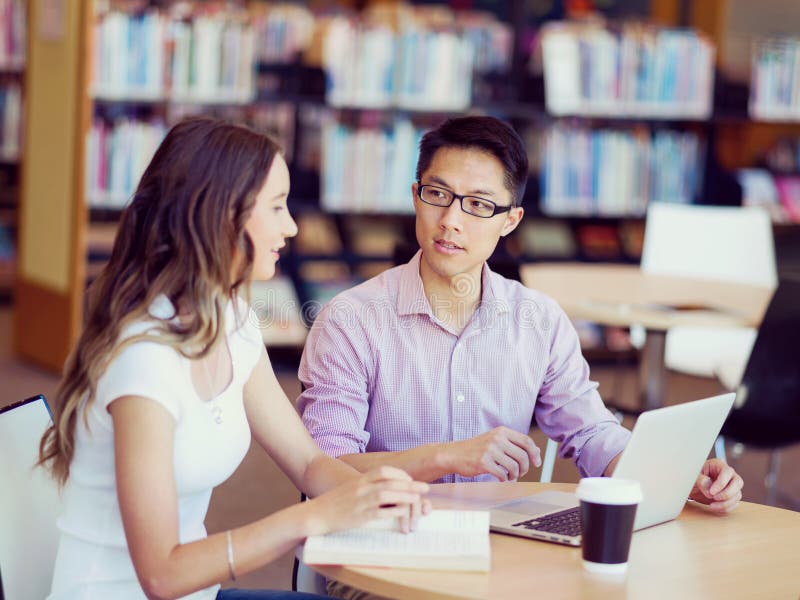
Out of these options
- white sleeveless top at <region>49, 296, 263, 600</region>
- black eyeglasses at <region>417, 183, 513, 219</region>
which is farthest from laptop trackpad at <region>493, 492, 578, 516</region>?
black eyeglasses at <region>417, 183, 513, 219</region>

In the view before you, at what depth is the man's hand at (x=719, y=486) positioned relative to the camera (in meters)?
1.80

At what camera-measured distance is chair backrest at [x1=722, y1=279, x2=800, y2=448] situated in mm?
3533

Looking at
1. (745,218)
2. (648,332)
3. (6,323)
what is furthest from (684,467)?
(6,323)

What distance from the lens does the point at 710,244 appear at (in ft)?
15.2

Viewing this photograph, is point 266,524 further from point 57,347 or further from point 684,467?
point 57,347

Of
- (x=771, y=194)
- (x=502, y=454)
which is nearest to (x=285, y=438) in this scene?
(x=502, y=454)

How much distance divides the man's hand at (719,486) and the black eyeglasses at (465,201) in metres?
0.67

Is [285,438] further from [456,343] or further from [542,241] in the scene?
[542,241]

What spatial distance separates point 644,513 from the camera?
65.3 inches

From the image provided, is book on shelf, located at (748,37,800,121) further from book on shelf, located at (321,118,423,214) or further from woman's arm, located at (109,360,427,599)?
woman's arm, located at (109,360,427,599)

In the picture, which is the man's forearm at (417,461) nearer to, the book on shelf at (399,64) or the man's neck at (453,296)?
the man's neck at (453,296)

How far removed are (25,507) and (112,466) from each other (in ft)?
0.66

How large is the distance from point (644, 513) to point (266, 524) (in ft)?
1.73

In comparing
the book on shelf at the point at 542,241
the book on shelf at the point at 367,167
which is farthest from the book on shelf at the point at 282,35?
the book on shelf at the point at 542,241
